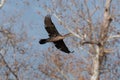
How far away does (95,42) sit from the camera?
40.9ft

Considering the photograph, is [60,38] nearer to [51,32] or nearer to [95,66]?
[51,32]

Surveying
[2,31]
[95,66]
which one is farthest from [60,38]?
[2,31]

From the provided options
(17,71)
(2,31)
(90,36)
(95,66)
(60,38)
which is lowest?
(17,71)

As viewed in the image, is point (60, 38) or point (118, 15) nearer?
point (60, 38)

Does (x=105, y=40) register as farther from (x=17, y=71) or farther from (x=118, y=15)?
(x=17, y=71)

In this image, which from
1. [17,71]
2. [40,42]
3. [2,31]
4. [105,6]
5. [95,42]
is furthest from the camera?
[17,71]

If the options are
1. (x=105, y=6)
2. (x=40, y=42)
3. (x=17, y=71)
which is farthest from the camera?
(x=17, y=71)

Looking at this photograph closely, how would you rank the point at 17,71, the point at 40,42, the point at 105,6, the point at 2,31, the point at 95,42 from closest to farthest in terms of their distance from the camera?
the point at 40,42 → the point at 95,42 → the point at 105,6 → the point at 2,31 → the point at 17,71

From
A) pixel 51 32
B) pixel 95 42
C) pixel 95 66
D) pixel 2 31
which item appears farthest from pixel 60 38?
pixel 2 31

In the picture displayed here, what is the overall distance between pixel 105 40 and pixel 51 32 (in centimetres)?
199

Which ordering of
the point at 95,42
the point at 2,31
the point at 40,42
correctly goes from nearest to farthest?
1. the point at 40,42
2. the point at 95,42
3. the point at 2,31

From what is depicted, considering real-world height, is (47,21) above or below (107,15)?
above

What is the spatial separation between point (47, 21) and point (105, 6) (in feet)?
8.33

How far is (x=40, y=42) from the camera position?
37.5 ft
